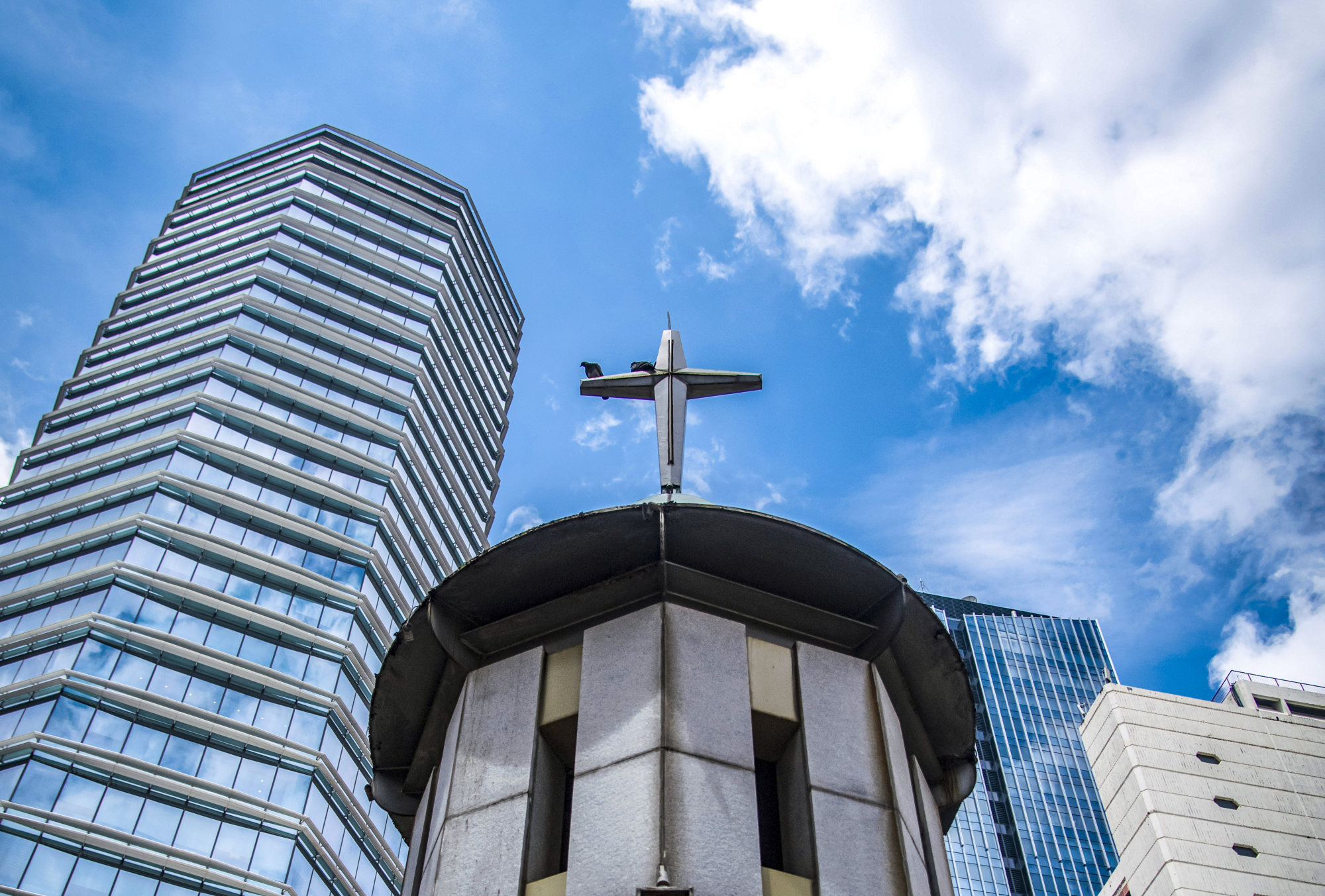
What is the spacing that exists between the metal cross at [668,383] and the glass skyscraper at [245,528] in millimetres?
40725

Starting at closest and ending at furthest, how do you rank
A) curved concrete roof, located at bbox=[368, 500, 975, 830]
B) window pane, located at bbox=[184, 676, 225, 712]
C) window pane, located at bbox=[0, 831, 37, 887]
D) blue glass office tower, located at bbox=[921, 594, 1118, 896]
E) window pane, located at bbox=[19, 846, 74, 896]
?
curved concrete roof, located at bbox=[368, 500, 975, 830], window pane, located at bbox=[0, 831, 37, 887], window pane, located at bbox=[19, 846, 74, 896], window pane, located at bbox=[184, 676, 225, 712], blue glass office tower, located at bbox=[921, 594, 1118, 896]

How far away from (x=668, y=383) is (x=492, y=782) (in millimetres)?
6535

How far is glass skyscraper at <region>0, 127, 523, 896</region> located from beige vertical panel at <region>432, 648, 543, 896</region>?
138 feet

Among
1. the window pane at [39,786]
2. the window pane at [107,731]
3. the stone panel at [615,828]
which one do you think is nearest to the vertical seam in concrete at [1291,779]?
the window pane at [107,731]

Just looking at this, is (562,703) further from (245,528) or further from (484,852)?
(245,528)

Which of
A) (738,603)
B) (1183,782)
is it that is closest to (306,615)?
(738,603)

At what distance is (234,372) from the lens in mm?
68750

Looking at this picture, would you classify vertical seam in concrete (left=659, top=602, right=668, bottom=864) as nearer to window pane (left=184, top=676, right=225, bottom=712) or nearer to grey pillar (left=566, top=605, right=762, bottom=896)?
grey pillar (left=566, top=605, right=762, bottom=896)

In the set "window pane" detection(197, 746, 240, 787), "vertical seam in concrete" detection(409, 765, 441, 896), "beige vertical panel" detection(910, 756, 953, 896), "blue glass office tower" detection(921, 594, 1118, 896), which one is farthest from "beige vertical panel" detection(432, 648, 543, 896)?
"blue glass office tower" detection(921, 594, 1118, 896)

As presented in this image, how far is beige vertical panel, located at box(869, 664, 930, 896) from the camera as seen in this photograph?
410 inches

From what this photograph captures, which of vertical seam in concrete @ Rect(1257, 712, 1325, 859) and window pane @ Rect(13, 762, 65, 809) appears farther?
vertical seam in concrete @ Rect(1257, 712, 1325, 859)

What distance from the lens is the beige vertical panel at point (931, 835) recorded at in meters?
11.1

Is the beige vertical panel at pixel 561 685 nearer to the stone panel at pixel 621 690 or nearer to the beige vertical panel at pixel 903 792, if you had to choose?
the stone panel at pixel 621 690

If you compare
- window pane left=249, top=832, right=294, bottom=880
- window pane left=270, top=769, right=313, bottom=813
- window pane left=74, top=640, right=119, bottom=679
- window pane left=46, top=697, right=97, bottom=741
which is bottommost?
window pane left=249, top=832, right=294, bottom=880
